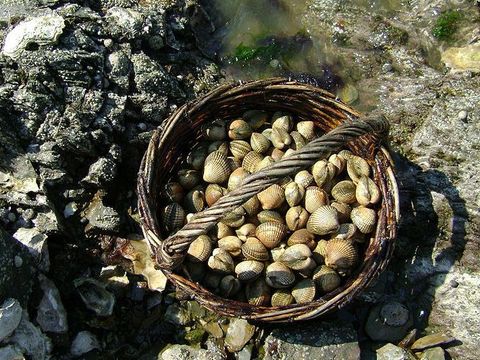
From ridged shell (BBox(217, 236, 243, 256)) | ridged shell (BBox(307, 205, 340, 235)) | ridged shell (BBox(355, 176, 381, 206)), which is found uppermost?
ridged shell (BBox(355, 176, 381, 206))

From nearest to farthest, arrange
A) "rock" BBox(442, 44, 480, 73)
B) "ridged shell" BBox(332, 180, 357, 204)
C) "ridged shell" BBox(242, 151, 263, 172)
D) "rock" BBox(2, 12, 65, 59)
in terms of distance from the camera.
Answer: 1. "ridged shell" BBox(332, 180, 357, 204)
2. "ridged shell" BBox(242, 151, 263, 172)
3. "rock" BBox(2, 12, 65, 59)
4. "rock" BBox(442, 44, 480, 73)

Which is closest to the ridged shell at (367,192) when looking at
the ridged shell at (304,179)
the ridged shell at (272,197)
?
the ridged shell at (304,179)

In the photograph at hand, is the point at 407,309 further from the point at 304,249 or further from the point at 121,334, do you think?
the point at 121,334

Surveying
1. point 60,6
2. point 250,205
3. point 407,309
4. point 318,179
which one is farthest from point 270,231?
point 60,6

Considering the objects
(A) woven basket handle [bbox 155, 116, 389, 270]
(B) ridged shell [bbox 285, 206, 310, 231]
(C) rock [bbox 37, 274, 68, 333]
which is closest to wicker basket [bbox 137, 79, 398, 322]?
(A) woven basket handle [bbox 155, 116, 389, 270]

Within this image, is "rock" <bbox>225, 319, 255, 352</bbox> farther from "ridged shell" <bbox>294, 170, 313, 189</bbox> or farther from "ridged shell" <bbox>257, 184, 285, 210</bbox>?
"ridged shell" <bbox>294, 170, 313, 189</bbox>

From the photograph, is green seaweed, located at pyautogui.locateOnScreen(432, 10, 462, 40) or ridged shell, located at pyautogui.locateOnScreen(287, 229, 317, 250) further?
green seaweed, located at pyautogui.locateOnScreen(432, 10, 462, 40)
